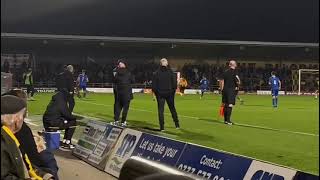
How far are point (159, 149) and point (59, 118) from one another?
3830 mm

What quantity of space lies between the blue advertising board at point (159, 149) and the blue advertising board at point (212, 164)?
20cm

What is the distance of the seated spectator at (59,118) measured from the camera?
11.3m

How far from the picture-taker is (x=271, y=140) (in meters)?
14.0

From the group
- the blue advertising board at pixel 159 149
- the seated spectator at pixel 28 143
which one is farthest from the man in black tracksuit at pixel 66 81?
the seated spectator at pixel 28 143

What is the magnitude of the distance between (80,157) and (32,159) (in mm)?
5284

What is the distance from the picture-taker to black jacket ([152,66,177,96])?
14.8 m

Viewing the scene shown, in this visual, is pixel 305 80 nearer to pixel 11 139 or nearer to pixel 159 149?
pixel 159 149

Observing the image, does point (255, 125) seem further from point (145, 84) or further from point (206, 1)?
point (145, 84)

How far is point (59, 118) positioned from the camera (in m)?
11.5

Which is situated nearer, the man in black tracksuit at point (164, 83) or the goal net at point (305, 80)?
the man in black tracksuit at point (164, 83)

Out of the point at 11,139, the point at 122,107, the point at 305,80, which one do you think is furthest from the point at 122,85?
the point at 305,80

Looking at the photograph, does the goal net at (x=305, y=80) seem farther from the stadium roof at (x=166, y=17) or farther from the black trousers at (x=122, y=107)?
the black trousers at (x=122, y=107)

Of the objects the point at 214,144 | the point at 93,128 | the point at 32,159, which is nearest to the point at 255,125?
the point at 214,144

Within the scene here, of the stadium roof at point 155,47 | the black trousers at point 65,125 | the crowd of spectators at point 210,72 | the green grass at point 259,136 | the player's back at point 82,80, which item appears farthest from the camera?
the crowd of spectators at point 210,72
